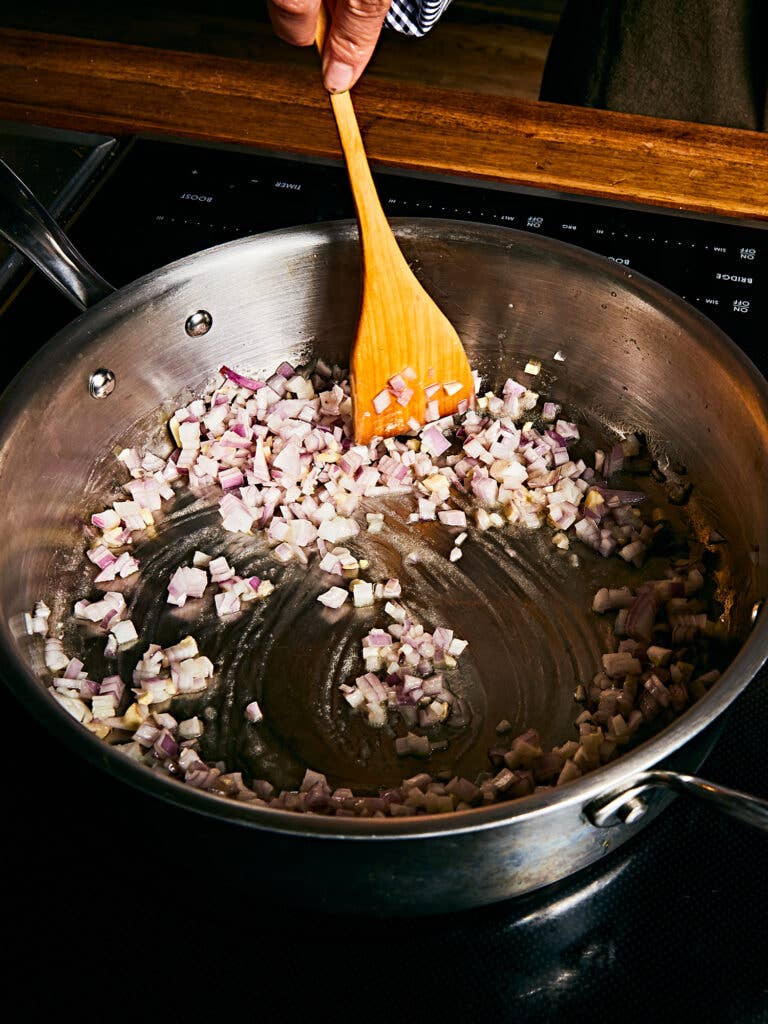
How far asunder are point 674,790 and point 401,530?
19.1 inches

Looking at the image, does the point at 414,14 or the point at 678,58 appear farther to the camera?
the point at 678,58

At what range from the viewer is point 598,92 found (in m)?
1.52

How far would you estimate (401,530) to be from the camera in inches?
41.2

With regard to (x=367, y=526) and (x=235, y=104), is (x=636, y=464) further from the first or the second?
(x=235, y=104)

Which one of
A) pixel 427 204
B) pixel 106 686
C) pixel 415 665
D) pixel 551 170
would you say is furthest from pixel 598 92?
pixel 106 686

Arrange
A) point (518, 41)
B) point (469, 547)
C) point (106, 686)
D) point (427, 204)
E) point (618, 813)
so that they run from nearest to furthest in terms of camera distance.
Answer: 1. point (618, 813)
2. point (106, 686)
3. point (469, 547)
4. point (427, 204)
5. point (518, 41)

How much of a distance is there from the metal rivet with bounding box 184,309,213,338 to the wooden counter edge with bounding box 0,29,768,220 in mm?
328

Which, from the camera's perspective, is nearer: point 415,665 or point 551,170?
point 415,665

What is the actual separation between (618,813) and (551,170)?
854 millimetres

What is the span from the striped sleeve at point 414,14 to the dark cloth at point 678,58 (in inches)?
11.8

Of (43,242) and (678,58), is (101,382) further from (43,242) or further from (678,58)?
(678,58)

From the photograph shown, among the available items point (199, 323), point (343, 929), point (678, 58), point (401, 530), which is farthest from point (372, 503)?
point (678, 58)

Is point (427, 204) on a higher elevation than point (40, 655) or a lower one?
higher

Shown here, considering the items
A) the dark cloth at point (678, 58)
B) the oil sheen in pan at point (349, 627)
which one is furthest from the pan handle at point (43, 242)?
the dark cloth at point (678, 58)
